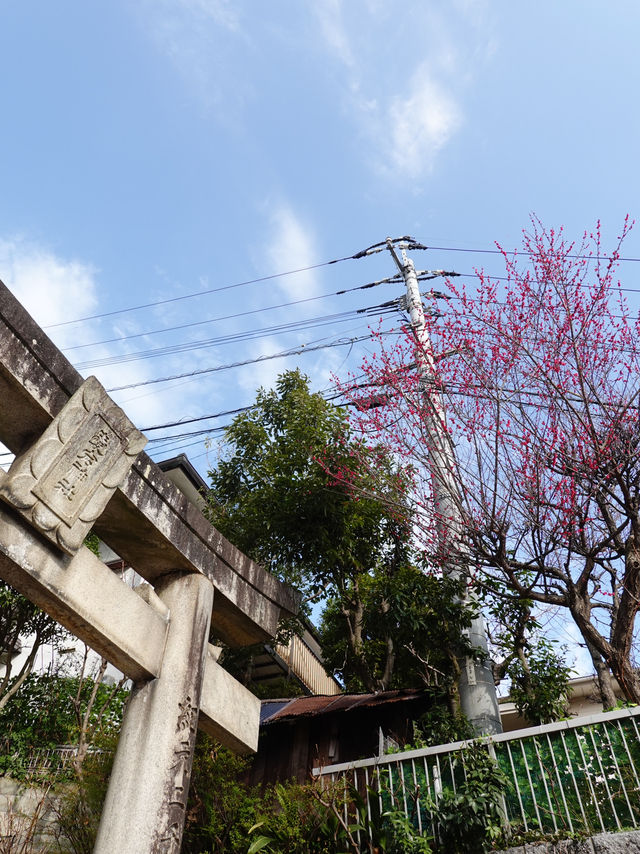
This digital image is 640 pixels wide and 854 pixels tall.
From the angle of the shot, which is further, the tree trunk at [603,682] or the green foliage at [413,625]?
the green foliage at [413,625]

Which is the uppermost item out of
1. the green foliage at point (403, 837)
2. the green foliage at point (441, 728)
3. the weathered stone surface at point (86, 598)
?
the green foliage at point (441, 728)

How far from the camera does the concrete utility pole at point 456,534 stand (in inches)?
351

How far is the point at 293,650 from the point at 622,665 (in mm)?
11102

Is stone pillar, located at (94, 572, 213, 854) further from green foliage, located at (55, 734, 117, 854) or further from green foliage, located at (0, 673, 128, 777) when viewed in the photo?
green foliage, located at (0, 673, 128, 777)

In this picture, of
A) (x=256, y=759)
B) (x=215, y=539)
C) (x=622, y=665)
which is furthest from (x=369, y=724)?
(x=215, y=539)

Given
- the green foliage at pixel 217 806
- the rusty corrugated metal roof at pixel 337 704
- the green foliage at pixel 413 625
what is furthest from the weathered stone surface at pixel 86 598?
the green foliage at pixel 413 625

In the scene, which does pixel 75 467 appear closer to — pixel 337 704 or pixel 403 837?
pixel 403 837

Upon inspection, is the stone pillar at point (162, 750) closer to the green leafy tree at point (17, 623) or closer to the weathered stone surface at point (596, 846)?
the weathered stone surface at point (596, 846)

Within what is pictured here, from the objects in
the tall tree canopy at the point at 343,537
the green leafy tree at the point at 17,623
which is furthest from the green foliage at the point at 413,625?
the green leafy tree at the point at 17,623

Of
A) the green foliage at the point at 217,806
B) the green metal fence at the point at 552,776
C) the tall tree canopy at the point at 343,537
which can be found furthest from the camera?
the tall tree canopy at the point at 343,537

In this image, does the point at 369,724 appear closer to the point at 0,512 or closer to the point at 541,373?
the point at 541,373

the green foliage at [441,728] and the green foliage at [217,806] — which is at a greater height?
the green foliage at [441,728]

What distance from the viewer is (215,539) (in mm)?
6770

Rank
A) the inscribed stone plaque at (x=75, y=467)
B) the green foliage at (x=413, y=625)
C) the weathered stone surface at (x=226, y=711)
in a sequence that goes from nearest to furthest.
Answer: the inscribed stone plaque at (x=75, y=467) < the weathered stone surface at (x=226, y=711) < the green foliage at (x=413, y=625)
